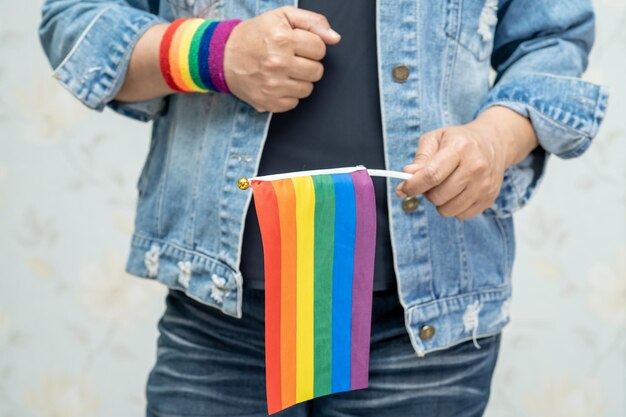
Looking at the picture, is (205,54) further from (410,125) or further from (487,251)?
(487,251)

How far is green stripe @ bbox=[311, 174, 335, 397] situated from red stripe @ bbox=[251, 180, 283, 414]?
1.4 inches

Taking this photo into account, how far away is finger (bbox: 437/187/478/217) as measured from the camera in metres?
0.64

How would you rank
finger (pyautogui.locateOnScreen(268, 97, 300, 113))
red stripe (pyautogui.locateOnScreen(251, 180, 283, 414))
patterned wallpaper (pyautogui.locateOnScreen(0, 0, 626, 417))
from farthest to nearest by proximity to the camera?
patterned wallpaper (pyautogui.locateOnScreen(0, 0, 626, 417))
finger (pyautogui.locateOnScreen(268, 97, 300, 113))
red stripe (pyautogui.locateOnScreen(251, 180, 283, 414))

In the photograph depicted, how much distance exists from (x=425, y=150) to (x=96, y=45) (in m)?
0.34

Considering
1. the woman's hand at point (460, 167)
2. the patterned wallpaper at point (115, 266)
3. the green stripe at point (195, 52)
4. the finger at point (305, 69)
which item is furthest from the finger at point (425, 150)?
the patterned wallpaper at point (115, 266)

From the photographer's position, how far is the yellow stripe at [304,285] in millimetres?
594

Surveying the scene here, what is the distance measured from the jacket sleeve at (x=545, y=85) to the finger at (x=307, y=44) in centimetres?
18

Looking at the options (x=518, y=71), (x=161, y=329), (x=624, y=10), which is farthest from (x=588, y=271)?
(x=161, y=329)

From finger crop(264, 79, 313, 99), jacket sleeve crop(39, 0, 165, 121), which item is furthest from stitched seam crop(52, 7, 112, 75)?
finger crop(264, 79, 313, 99)

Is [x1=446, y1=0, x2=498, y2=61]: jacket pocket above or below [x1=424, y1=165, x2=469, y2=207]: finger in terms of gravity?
above

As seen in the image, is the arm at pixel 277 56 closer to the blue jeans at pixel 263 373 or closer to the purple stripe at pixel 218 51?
the purple stripe at pixel 218 51

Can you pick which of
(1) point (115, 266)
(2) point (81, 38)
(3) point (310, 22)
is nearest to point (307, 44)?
(3) point (310, 22)

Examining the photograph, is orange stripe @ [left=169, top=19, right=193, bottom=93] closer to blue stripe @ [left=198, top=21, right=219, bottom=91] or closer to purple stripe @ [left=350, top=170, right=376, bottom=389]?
blue stripe @ [left=198, top=21, right=219, bottom=91]

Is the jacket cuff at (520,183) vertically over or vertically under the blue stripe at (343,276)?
over
